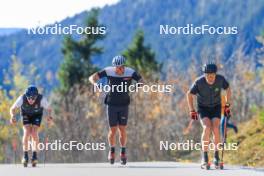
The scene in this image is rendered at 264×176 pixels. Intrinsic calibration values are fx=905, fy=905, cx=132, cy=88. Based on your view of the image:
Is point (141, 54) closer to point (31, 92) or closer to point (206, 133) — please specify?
point (31, 92)

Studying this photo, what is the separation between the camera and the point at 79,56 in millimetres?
68562

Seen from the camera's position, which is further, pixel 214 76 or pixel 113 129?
pixel 113 129

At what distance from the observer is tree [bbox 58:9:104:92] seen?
216 feet

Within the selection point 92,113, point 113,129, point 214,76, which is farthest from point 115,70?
point 92,113

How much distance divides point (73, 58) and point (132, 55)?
6082 mm

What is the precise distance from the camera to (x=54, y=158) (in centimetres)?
3372

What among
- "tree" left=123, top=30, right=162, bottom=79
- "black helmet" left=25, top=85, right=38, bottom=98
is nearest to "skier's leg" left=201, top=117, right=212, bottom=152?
"black helmet" left=25, top=85, right=38, bottom=98

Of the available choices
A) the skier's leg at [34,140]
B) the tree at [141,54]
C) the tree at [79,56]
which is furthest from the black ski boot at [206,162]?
the tree at [141,54]

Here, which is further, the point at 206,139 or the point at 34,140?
the point at 34,140

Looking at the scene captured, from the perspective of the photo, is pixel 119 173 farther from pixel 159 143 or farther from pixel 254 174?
pixel 159 143

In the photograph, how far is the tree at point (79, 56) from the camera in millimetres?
65938

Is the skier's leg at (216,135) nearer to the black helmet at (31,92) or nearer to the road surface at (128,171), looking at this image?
the road surface at (128,171)

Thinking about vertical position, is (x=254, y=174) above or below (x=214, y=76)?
below

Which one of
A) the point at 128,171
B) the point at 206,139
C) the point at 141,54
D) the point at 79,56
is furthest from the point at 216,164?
the point at 141,54
